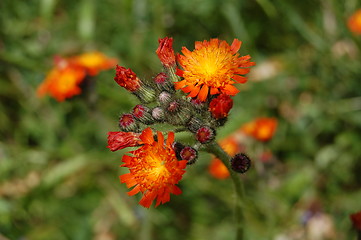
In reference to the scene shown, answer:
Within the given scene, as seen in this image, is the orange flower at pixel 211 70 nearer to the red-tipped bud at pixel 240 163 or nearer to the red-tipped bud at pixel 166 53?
the red-tipped bud at pixel 166 53

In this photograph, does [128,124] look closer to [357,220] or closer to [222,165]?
[357,220]

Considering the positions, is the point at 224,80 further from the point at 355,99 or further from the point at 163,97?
the point at 355,99

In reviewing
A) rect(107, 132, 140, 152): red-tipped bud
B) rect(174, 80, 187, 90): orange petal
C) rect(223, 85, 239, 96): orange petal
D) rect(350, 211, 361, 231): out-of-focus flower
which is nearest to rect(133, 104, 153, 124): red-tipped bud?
rect(107, 132, 140, 152): red-tipped bud

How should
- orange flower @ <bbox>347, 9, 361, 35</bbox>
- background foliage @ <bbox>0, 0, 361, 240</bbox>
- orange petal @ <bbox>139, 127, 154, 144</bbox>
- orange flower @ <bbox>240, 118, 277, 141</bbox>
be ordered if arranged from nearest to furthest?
orange petal @ <bbox>139, 127, 154, 144</bbox> → orange flower @ <bbox>240, 118, 277, 141</bbox> → background foliage @ <bbox>0, 0, 361, 240</bbox> → orange flower @ <bbox>347, 9, 361, 35</bbox>

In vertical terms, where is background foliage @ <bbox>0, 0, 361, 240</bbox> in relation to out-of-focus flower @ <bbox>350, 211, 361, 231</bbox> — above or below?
above

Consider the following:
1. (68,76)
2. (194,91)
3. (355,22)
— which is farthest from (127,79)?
(355,22)

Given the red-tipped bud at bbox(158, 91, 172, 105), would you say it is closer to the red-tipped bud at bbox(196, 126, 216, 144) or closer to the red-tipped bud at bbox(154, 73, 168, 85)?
the red-tipped bud at bbox(154, 73, 168, 85)
